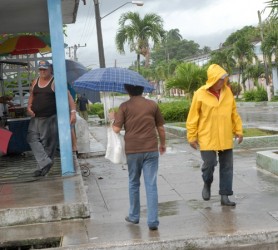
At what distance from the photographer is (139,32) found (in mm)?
36094

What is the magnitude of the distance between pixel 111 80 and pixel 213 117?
4.61 ft

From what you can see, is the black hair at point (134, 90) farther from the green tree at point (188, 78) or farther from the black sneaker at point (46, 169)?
the green tree at point (188, 78)

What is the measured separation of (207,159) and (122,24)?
3025 cm

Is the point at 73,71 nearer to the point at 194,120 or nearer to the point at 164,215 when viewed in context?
the point at 194,120

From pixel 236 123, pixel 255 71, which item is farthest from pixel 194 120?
pixel 255 71

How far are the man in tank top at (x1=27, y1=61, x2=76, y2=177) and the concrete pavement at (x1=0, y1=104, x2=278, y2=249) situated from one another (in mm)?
548

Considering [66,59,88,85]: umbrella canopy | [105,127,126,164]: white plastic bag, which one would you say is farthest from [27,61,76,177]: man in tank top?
[105,127,126,164]: white plastic bag

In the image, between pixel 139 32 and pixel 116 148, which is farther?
pixel 139 32

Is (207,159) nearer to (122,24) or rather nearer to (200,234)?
(200,234)

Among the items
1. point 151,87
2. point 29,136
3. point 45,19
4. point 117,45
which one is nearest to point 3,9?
point 45,19

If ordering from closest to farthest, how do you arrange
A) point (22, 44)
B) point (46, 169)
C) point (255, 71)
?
1. point (46, 169)
2. point (22, 44)
3. point (255, 71)

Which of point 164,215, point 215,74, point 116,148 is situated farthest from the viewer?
point 215,74

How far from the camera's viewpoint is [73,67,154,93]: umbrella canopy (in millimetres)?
6141

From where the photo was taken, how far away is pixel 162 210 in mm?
6895
